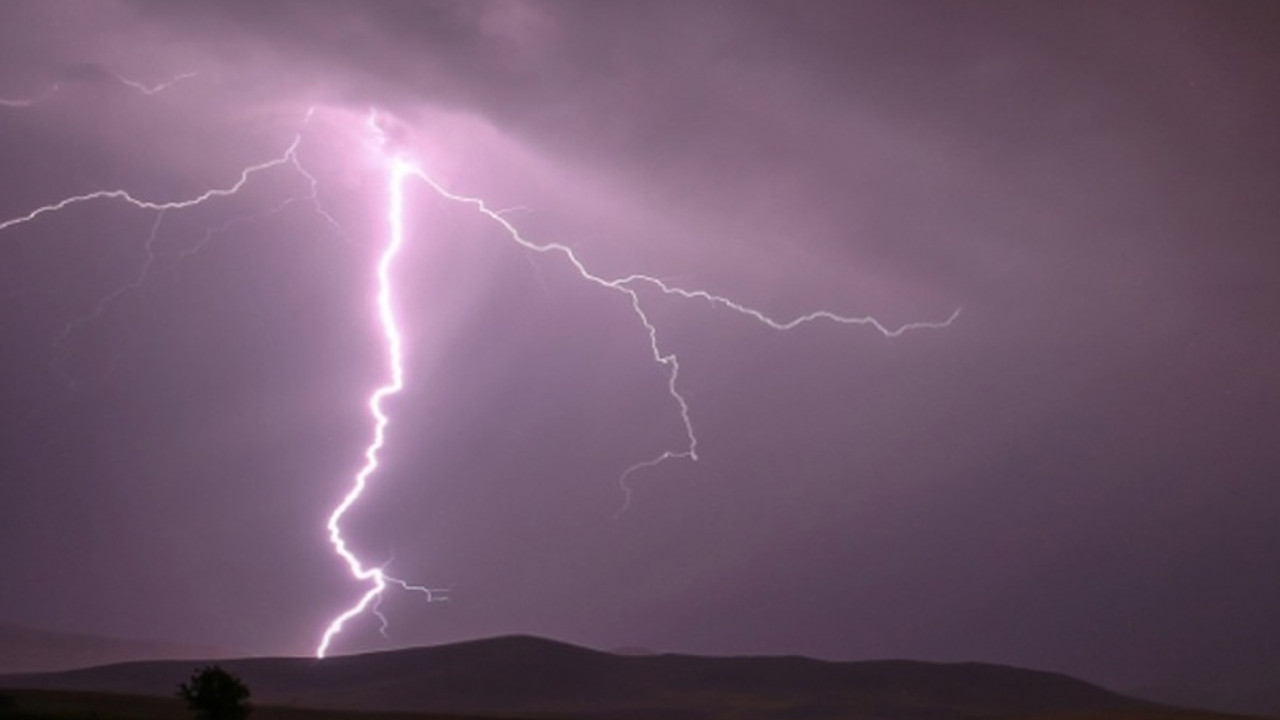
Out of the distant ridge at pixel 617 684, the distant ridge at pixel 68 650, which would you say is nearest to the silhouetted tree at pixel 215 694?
the distant ridge at pixel 617 684

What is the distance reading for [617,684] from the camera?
56844 mm

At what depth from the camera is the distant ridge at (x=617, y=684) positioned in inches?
1961

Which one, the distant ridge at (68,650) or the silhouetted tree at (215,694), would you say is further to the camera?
the distant ridge at (68,650)

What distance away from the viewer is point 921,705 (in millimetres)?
54938

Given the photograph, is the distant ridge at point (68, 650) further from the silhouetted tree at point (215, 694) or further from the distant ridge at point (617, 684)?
the silhouetted tree at point (215, 694)

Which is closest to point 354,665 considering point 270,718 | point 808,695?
point 808,695

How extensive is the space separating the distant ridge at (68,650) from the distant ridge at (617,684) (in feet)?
176

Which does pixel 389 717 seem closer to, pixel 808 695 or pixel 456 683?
pixel 456 683

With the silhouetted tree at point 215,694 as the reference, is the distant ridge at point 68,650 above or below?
above

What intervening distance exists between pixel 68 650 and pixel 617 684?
254ft

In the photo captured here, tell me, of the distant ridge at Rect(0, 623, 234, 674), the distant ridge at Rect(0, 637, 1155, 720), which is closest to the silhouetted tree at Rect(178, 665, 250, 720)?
the distant ridge at Rect(0, 637, 1155, 720)

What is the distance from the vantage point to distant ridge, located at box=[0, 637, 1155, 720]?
1961 inches

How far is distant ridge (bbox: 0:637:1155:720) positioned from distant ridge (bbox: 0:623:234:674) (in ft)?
176

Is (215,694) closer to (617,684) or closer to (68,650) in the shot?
(617,684)
